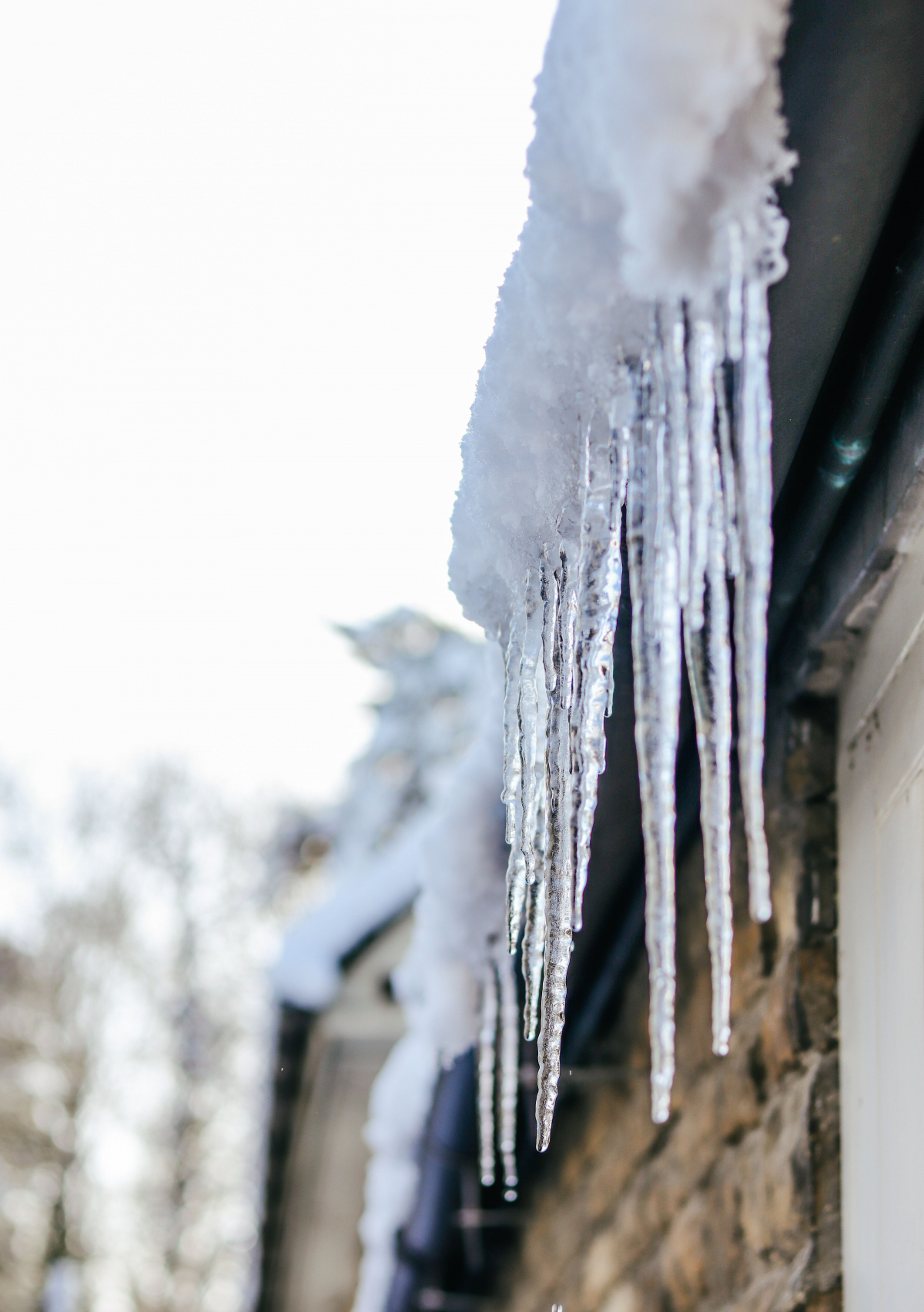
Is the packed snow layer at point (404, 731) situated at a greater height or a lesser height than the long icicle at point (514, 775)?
greater

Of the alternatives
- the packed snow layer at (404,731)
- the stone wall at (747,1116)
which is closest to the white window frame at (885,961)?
the stone wall at (747,1116)

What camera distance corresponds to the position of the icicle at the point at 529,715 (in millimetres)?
1156

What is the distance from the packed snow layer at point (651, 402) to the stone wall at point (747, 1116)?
20.6 inches

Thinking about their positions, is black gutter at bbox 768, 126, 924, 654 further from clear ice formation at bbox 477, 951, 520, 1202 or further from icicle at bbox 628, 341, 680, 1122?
clear ice formation at bbox 477, 951, 520, 1202

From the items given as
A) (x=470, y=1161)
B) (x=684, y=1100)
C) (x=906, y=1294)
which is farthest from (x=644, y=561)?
(x=470, y=1161)

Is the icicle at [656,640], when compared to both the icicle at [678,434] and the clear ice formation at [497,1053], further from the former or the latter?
the clear ice formation at [497,1053]

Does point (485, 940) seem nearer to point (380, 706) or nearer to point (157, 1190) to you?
point (380, 706)

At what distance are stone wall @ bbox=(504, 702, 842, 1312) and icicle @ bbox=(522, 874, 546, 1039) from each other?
15.4 inches

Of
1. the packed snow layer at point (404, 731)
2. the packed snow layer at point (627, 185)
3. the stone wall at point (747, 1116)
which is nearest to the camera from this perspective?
the packed snow layer at point (627, 185)

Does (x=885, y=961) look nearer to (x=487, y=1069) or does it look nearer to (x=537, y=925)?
(x=537, y=925)

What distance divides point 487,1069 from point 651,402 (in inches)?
56.8

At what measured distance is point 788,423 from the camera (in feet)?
3.67

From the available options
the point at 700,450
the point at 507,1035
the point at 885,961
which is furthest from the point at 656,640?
the point at 507,1035

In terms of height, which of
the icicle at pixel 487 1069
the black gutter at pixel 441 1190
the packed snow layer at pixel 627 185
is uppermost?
the packed snow layer at pixel 627 185
